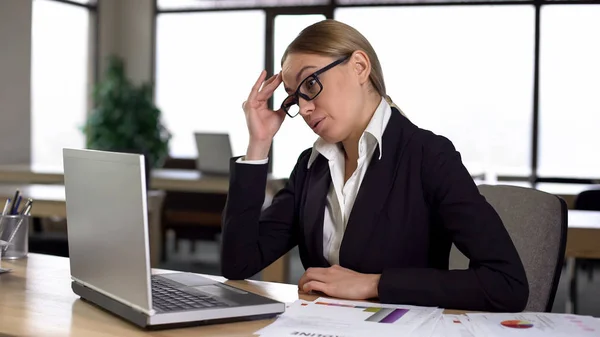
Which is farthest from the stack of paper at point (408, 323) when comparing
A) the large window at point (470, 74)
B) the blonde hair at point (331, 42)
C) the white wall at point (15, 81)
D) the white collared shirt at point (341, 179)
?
the white wall at point (15, 81)

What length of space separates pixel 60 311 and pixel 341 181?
2.27ft

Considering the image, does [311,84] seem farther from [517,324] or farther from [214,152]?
[214,152]

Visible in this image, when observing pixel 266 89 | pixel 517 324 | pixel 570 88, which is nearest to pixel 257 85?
pixel 266 89

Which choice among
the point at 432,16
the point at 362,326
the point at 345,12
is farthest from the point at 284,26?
the point at 362,326

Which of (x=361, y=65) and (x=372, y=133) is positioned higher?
(x=361, y=65)

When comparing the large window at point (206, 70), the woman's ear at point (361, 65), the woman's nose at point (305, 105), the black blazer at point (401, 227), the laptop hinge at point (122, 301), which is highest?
the large window at point (206, 70)

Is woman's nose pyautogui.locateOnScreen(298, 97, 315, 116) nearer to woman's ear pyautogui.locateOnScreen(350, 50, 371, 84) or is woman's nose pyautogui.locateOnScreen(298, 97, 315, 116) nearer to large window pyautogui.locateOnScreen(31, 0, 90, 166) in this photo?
woman's ear pyautogui.locateOnScreen(350, 50, 371, 84)

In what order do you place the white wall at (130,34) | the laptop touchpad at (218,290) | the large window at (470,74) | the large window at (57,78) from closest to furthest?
the laptop touchpad at (218,290) → the large window at (470,74) → the large window at (57,78) → the white wall at (130,34)

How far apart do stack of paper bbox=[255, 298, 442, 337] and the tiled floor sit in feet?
11.7

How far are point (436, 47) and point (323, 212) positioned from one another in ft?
20.4

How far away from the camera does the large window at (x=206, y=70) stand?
8.34m

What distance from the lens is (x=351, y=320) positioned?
122 centimetres

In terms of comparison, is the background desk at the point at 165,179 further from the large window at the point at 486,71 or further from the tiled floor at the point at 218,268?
the large window at the point at 486,71

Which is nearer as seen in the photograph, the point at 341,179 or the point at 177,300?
the point at 177,300
